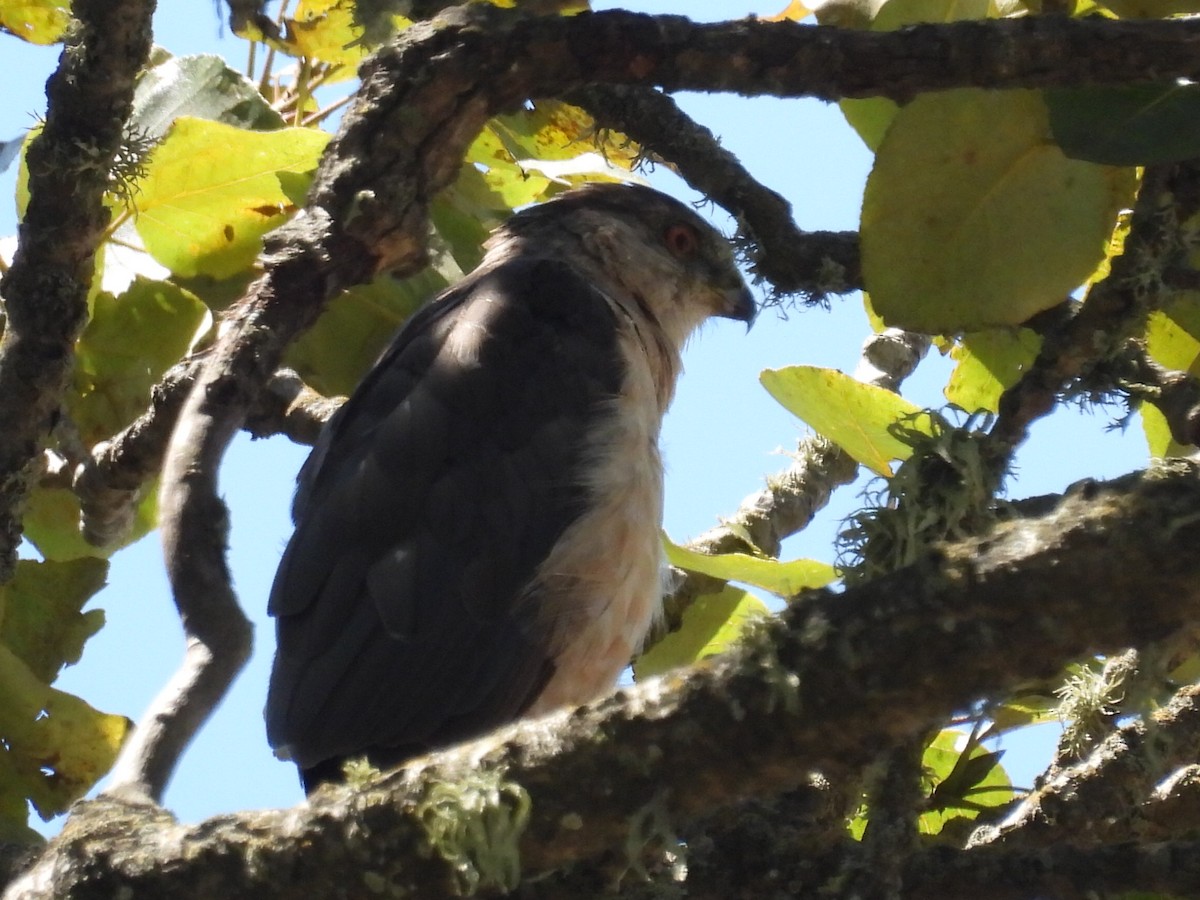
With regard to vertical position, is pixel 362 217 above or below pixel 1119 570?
above

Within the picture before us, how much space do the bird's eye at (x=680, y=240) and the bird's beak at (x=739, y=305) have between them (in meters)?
0.22

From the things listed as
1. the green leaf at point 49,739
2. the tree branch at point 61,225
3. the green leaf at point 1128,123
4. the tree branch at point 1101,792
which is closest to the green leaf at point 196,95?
the tree branch at point 61,225

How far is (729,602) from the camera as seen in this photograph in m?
3.59

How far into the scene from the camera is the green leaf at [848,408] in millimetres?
2973

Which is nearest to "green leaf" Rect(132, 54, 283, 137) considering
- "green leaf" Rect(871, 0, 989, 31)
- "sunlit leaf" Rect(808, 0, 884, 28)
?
"sunlit leaf" Rect(808, 0, 884, 28)

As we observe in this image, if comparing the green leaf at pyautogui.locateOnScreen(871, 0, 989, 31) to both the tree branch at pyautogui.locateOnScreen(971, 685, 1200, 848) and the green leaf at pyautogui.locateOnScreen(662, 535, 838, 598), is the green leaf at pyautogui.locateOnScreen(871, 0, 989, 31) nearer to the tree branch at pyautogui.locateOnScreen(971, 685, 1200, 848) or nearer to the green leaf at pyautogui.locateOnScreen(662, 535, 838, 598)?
the green leaf at pyautogui.locateOnScreen(662, 535, 838, 598)

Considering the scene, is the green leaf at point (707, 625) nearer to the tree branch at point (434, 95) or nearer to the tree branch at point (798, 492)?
the tree branch at point (798, 492)

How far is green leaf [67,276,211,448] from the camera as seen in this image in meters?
3.83

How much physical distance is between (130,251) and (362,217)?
4.33ft

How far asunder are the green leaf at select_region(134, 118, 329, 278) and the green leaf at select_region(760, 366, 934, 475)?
1.50 m

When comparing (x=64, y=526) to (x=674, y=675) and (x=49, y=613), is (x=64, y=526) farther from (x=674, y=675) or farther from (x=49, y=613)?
(x=674, y=675)

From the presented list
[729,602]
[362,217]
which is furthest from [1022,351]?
[362,217]

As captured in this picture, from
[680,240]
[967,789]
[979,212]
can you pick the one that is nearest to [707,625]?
[967,789]

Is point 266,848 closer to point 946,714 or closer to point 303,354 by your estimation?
point 946,714
